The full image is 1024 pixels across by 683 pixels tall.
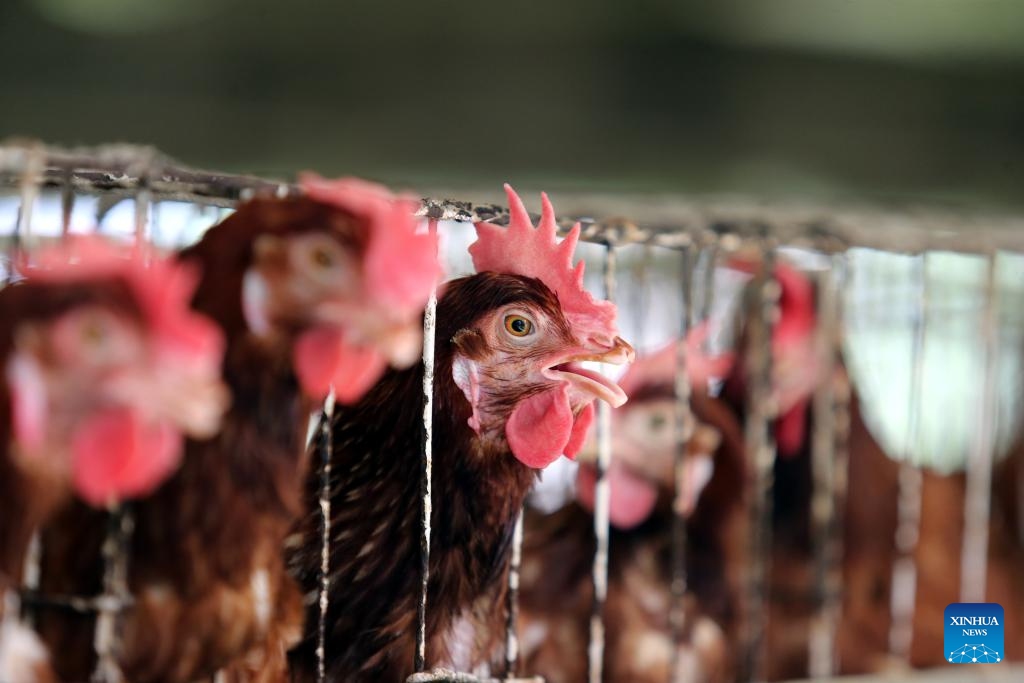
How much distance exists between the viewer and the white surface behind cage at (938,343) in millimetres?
1963

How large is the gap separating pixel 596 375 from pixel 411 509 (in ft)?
0.66

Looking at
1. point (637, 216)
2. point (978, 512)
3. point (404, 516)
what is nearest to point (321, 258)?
point (404, 516)

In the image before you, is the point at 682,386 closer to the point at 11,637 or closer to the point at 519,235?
the point at 519,235

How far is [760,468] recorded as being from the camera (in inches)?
50.5

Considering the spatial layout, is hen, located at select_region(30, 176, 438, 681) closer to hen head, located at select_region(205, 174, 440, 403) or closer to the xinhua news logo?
hen head, located at select_region(205, 174, 440, 403)

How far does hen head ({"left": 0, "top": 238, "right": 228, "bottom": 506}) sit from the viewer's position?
2.16 feet

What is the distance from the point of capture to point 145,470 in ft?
2.29

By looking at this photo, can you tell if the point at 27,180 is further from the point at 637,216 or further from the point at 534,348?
the point at 637,216

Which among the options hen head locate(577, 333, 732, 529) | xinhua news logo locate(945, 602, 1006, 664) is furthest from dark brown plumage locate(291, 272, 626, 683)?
xinhua news logo locate(945, 602, 1006, 664)

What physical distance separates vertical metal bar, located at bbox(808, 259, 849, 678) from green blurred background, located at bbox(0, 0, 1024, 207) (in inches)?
34.9

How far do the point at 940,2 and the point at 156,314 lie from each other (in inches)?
43.7

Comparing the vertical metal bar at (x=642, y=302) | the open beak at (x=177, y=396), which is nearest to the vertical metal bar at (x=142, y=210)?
the open beak at (x=177, y=396)

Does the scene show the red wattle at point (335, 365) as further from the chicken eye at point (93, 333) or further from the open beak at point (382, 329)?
the chicken eye at point (93, 333)

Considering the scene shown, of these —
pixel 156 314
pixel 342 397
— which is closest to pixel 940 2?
pixel 342 397
